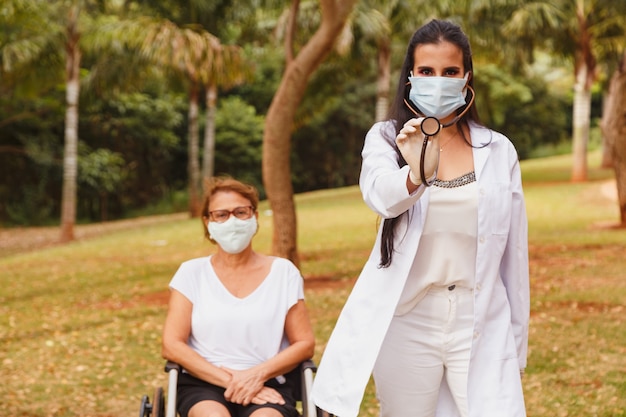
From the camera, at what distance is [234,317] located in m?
3.76

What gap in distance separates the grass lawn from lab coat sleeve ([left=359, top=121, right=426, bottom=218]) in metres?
3.48

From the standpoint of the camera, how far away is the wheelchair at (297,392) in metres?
3.45

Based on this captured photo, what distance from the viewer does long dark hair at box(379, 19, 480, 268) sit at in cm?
259

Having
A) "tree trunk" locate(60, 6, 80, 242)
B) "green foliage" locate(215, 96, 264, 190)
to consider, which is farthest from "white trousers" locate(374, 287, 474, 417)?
"green foliage" locate(215, 96, 264, 190)

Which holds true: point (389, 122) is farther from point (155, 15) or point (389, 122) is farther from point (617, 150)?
point (155, 15)

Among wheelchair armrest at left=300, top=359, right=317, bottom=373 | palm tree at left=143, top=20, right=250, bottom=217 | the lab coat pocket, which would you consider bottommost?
wheelchair armrest at left=300, top=359, right=317, bottom=373

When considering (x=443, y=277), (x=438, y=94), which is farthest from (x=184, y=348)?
(x=438, y=94)

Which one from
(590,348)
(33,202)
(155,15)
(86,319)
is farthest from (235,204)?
(33,202)

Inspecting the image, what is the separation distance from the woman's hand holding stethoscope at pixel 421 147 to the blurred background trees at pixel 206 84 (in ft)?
41.1

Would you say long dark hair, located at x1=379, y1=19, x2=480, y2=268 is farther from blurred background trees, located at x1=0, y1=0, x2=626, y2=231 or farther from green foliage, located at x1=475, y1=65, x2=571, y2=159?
green foliage, located at x1=475, y1=65, x2=571, y2=159

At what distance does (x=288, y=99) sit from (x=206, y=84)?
14.2 meters

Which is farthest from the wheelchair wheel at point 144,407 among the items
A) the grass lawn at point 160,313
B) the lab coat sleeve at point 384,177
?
the grass lawn at point 160,313

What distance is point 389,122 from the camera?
272 centimetres

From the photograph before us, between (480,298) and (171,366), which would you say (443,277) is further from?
(171,366)
